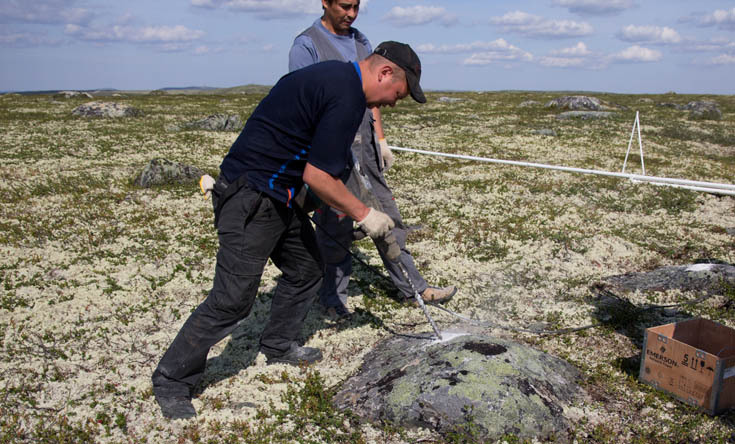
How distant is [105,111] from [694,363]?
30.9 m

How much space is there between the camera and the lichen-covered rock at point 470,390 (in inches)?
154

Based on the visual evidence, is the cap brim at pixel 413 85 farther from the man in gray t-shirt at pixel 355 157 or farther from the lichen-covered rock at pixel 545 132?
the lichen-covered rock at pixel 545 132

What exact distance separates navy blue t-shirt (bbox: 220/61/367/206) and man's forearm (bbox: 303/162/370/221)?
0.06 m

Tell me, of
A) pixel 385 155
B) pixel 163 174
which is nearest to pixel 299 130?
pixel 385 155

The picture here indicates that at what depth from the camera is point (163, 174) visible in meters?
12.4

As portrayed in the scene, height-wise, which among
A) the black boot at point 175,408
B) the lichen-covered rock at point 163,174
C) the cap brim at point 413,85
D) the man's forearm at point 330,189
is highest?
the cap brim at point 413,85

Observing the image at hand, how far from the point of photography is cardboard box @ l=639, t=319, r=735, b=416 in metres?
4.14

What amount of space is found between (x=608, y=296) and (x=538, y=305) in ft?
3.20

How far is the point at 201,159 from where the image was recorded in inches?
635

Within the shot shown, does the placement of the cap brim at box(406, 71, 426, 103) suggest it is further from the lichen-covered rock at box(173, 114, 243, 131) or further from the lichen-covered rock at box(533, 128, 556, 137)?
the lichen-covered rock at box(173, 114, 243, 131)

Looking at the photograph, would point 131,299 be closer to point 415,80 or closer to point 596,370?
point 415,80

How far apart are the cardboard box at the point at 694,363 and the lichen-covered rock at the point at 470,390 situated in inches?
27.7

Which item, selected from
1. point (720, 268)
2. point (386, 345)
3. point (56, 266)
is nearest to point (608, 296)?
point (720, 268)

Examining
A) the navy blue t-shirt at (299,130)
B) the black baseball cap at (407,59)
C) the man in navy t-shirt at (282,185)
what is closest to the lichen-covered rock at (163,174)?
the man in navy t-shirt at (282,185)
